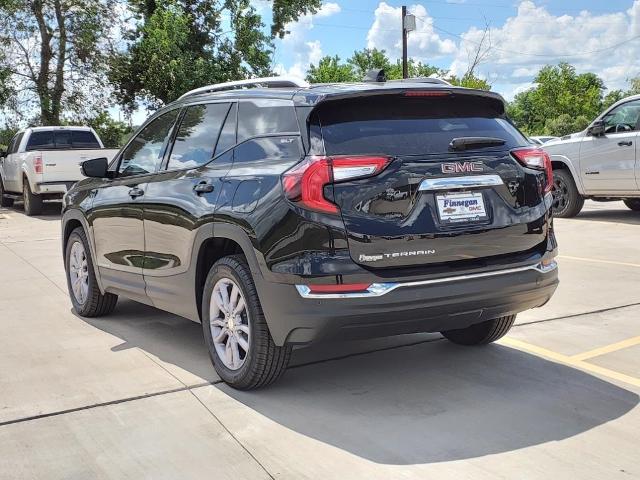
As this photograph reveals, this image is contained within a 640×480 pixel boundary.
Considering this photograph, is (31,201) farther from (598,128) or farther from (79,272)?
(598,128)

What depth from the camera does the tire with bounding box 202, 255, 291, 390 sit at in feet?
13.1

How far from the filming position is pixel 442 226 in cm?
380

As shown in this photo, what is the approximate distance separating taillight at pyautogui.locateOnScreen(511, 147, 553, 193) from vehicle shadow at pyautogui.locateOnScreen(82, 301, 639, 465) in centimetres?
119

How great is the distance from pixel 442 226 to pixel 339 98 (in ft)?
2.87

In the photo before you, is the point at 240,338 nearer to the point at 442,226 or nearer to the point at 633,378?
the point at 442,226

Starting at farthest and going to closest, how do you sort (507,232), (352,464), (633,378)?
(633,378)
(507,232)
(352,464)

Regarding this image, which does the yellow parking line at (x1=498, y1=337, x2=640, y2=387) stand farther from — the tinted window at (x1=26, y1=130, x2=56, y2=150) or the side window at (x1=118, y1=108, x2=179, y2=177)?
the tinted window at (x1=26, y1=130, x2=56, y2=150)

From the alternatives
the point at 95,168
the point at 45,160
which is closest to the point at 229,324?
the point at 95,168

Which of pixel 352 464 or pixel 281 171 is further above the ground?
pixel 281 171

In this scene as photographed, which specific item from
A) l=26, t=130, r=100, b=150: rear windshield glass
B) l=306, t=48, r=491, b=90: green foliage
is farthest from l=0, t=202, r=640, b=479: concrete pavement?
l=306, t=48, r=491, b=90: green foliage

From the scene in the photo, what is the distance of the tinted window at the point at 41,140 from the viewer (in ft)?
53.5

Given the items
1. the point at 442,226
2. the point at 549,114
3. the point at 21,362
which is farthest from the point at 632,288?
the point at 549,114

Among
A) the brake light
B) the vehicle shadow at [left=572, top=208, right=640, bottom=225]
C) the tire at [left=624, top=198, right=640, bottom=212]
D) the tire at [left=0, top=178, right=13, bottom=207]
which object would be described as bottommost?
the vehicle shadow at [left=572, top=208, right=640, bottom=225]

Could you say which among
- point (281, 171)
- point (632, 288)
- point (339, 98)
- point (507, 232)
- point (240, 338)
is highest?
point (339, 98)
